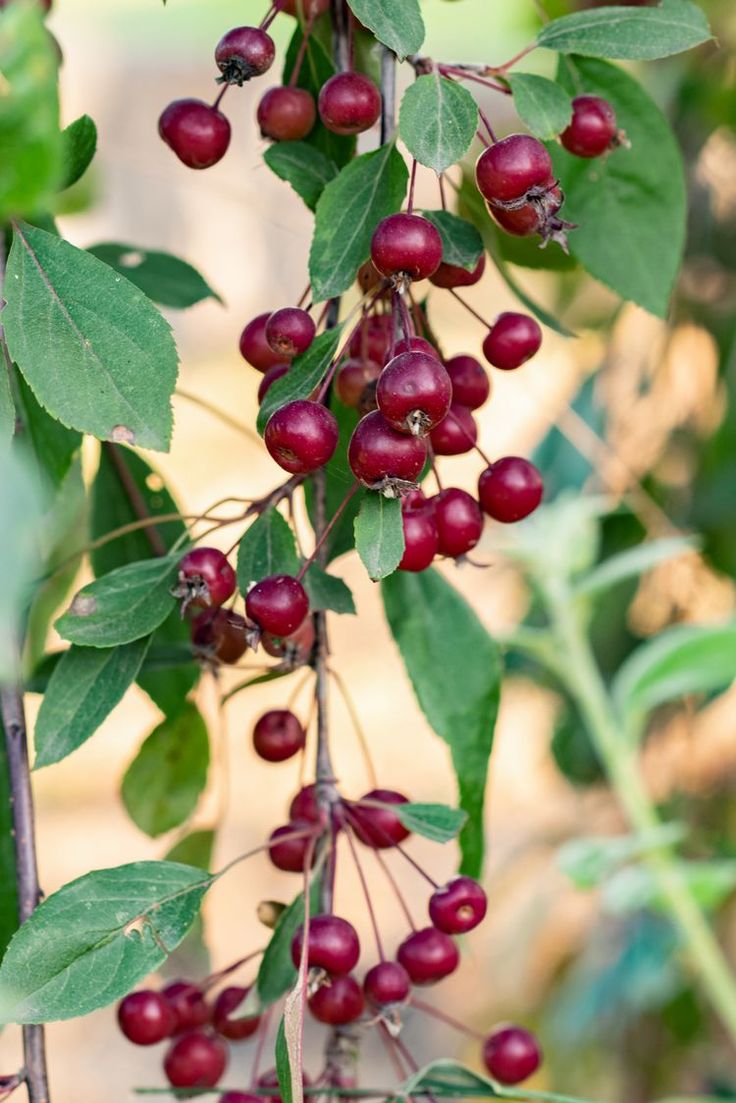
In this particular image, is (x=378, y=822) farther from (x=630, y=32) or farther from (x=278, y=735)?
(x=630, y=32)

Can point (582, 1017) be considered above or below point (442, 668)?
below

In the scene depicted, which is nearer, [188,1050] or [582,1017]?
[188,1050]

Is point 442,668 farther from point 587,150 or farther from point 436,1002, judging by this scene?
point 436,1002

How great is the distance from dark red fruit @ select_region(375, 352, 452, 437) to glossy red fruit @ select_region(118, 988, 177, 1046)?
0.29 m

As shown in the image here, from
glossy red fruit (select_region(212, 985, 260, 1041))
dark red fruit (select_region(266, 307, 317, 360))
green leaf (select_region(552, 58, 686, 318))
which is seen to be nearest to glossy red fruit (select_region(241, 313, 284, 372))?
dark red fruit (select_region(266, 307, 317, 360))

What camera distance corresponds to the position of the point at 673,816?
4.73 ft

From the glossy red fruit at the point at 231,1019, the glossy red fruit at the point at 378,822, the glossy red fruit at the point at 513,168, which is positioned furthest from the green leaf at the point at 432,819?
the glossy red fruit at the point at 513,168

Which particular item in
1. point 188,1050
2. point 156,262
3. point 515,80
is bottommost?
point 188,1050

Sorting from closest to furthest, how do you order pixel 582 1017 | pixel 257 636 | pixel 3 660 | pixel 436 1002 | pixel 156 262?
pixel 3 660 < pixel 257 636 < pixel 156 262 < pixel 582 1017 < pixel 436 1002

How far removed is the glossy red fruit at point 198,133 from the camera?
→ 543mm

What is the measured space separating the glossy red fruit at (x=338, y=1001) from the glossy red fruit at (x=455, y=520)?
17cm

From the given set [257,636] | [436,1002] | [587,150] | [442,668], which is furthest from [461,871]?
[436,1002]

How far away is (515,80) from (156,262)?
27cm

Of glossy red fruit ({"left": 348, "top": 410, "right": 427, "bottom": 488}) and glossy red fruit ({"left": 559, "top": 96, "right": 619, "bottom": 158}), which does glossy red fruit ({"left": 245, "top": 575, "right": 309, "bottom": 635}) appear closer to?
glossy red fruit ({"left": 348, "top": 410, "right": 427, "bottom": 488})
